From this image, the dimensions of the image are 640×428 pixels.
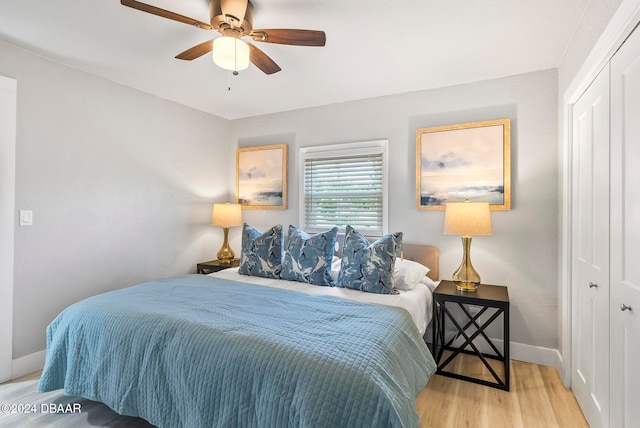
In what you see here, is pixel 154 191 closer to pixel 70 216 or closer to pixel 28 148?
pixel 70 216

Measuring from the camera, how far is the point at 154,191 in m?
3.42

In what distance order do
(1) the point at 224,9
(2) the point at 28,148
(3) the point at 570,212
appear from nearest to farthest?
(1) the point at 224,9, (3) the point at 570,212, (2) the point at 28,148

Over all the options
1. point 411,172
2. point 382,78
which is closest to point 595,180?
point 411,172

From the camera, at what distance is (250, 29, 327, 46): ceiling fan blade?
1.79 meters

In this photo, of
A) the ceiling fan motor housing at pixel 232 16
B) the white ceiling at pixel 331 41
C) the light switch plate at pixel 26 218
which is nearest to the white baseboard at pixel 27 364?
the light switch plate at pixel 26 218

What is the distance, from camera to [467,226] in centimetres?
252

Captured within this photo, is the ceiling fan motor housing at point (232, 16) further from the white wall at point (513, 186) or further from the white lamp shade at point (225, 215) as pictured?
the white lamp shade at point (225, 215)

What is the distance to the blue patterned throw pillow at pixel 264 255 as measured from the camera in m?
2.97

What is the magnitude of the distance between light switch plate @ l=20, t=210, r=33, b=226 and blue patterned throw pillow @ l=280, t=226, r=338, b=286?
2.02m

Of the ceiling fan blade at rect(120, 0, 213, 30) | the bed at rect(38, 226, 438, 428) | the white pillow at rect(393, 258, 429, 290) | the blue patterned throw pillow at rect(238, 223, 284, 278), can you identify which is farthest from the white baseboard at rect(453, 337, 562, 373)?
the ceiling fan blade at rect(120, 0, 213, 30)

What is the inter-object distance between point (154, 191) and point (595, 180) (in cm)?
370

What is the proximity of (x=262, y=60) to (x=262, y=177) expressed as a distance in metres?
1.98

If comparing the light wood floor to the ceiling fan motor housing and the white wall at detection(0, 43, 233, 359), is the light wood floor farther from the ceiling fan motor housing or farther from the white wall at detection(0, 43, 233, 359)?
the ceiling fan motor housing

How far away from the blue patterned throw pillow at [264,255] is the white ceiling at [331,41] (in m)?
1.48
